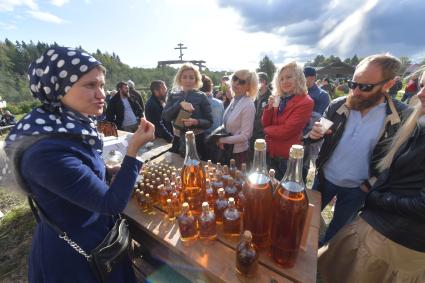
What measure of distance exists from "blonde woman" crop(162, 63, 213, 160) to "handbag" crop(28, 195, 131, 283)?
4.33 feet

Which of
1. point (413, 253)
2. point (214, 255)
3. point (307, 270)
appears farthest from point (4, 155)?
point (413, 253)

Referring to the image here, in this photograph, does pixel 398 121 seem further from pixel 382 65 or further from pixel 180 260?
pixel 180 260

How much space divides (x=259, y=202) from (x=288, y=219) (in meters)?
0.17

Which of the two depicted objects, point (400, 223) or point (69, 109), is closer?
point (69, 109)

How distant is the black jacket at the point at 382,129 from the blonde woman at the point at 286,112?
0.84 feet

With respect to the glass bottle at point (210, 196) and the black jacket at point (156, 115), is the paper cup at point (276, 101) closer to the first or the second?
the glass bottle at point (210, 196)

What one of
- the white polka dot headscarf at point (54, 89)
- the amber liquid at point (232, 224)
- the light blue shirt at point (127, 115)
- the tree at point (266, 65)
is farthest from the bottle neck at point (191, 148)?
the tree at point (266, 65)

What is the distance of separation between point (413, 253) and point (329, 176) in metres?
0.88

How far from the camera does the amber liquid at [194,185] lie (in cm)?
147

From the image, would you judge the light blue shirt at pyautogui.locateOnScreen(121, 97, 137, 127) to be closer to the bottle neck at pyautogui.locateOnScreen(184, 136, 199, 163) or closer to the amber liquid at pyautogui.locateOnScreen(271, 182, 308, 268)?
the bottle neck at pyautogui.locateOnScreen(184, 136, 199, 163)

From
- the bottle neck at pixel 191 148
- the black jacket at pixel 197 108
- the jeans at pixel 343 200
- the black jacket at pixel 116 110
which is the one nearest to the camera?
the bottle neck at pixel 191 148

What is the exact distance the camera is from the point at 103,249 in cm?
121

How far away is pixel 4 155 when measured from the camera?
1099 millimetres

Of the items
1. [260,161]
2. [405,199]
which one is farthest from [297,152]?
[405,199]
